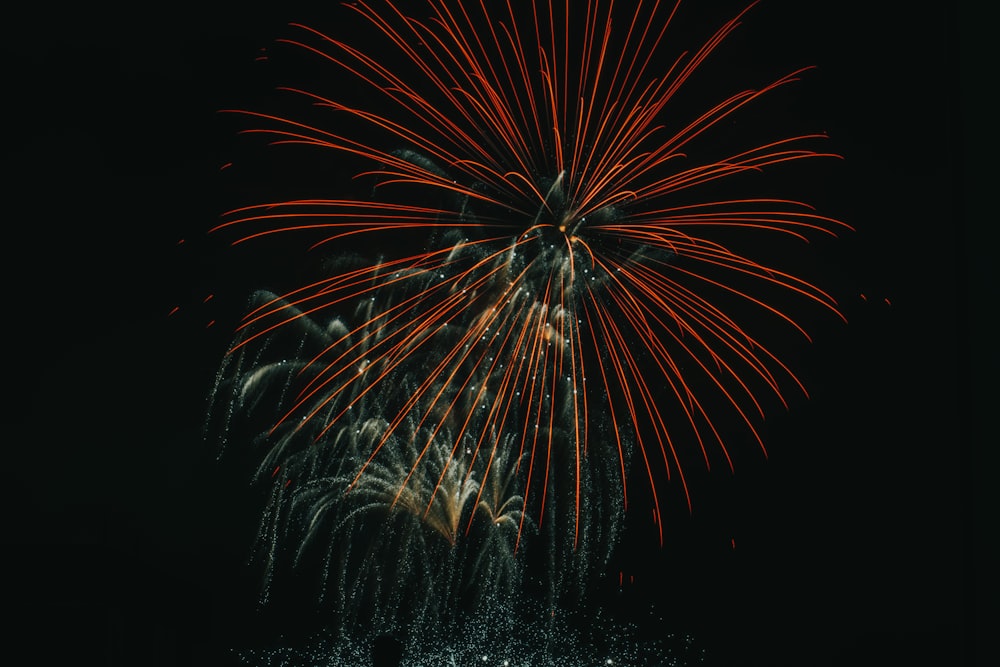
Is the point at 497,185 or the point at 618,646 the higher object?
the point at 497,185

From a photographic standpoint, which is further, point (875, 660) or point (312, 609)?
point (312, 609)

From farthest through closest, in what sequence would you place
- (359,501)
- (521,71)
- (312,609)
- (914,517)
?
(312,609) → (359,501) → (914,517) → (521,71)

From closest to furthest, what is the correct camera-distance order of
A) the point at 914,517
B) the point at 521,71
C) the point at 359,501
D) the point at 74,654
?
1. the point at 74,654
2. the point at 521,71
3. the point at 914,517
4. the point at 359,501

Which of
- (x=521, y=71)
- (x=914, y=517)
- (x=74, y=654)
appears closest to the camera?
(x=74, y=654)

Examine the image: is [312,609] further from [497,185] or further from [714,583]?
[497,185]

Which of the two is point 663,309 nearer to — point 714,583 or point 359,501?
point 359,501

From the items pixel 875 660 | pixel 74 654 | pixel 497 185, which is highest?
pixel 497 185

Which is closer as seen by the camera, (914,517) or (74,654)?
(74,654)

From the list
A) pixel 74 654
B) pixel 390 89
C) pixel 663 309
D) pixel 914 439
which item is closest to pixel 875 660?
pixel 914 439

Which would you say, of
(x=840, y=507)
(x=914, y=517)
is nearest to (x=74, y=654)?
(x=914, y=517)
